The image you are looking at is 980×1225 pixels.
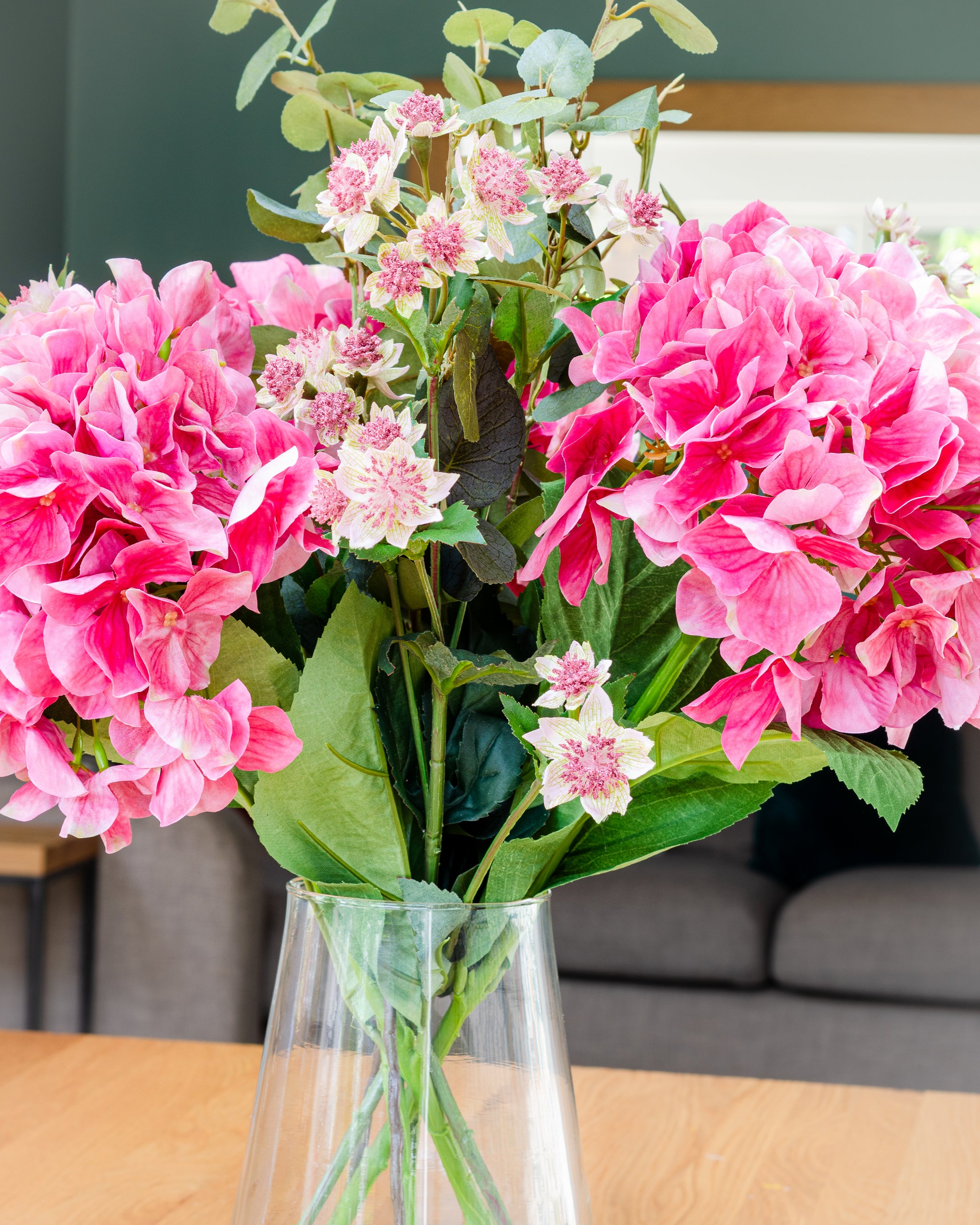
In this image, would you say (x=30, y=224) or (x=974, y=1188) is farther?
(x=30, y=224)

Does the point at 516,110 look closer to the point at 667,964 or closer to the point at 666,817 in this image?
the point at 666,817

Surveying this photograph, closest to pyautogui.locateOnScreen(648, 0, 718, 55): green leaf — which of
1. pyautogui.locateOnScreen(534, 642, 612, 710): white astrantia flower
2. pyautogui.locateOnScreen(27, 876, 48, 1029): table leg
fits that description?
pyautogui.locateOnScreen(534, 642, 612, 710): white astrantia flower

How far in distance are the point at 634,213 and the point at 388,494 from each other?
0.13 meters

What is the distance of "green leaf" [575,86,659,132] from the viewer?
37 cm

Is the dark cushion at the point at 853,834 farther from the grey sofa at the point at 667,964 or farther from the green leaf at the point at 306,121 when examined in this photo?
the green leaf at the point at 306,121

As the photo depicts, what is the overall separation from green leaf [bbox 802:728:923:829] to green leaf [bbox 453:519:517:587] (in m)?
0.11

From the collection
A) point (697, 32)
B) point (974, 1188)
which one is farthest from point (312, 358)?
point (974, 1188)

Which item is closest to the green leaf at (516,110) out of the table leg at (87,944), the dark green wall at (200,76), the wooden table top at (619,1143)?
the wooden table top at (619,1143)

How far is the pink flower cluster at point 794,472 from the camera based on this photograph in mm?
318

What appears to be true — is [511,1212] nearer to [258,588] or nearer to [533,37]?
[258,588]

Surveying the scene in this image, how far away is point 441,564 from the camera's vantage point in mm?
403

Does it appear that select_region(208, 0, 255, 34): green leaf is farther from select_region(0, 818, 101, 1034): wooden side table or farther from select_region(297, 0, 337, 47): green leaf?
select_region(0, 818, 101, 1034): wooden side table

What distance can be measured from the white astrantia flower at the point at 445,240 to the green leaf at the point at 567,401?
2.1 inches

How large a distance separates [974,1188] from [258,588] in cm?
50
